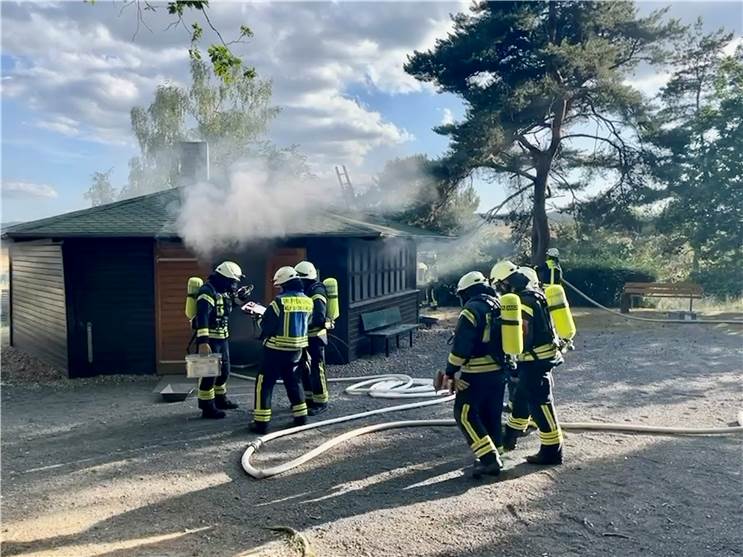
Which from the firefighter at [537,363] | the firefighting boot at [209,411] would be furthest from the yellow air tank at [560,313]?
the firefighting boot at [209,411]

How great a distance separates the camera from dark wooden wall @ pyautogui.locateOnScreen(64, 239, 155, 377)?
391 inches

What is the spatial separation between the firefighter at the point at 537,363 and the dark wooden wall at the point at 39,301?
310 inches

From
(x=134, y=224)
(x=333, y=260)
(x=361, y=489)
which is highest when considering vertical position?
(x=134, y=224)

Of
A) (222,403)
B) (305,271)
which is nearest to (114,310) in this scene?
(222,403)

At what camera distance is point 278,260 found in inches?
417

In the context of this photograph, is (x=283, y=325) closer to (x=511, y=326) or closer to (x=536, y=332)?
(x=511, y=326)

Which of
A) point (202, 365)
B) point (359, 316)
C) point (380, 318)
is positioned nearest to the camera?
point (202, 365)

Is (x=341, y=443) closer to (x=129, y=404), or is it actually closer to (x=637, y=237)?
(x=129, y=404)

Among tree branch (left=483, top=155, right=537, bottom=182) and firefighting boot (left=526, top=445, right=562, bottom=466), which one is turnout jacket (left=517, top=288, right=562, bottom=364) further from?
tree branch (left=483, top=155, right=537, bottom=182)

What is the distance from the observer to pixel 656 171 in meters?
18.3

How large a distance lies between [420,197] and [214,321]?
41.7ft

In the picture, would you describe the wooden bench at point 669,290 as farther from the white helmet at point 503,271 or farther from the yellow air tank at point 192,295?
the yellow air tank at point 192,295

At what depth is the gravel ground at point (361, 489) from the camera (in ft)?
13.2

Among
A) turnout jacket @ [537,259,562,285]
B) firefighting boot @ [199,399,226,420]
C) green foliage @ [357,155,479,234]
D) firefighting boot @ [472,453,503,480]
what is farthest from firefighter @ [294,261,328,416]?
green foliage @ [357,155,479,234]
